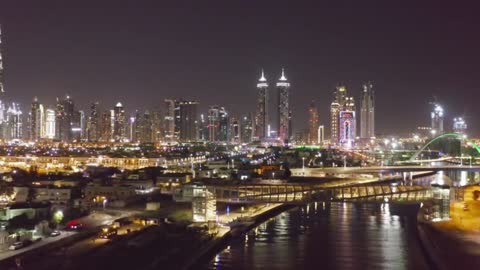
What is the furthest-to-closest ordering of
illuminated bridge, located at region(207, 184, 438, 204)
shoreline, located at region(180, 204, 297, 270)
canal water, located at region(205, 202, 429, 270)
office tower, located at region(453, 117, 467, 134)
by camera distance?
1. office tower, located at region(453, 117, 467, 134)
2. illuminated bridge, located at region(207, 184, 438, 204)
3. canal water, located at region(205, 202, 429, 270)
4. shoreline, located at region(180, 204, 297, 270)

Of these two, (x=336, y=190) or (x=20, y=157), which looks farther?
(x=20, y=157)

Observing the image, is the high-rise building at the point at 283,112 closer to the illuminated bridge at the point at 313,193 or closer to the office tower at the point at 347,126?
the office tower at the point at 347,126

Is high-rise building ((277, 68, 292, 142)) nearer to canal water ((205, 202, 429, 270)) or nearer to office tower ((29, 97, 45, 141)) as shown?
office tower ((29, 97, 45, 141))

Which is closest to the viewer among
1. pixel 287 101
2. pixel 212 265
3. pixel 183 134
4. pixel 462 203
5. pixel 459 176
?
→ pixel 212 265

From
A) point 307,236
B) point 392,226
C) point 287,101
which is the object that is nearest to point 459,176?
point 392,226

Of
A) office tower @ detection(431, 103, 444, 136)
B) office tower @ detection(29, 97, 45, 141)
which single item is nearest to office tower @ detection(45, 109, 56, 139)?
office tower @ detection(29, 97, 45, 141)

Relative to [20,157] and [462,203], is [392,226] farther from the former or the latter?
[20,157]
